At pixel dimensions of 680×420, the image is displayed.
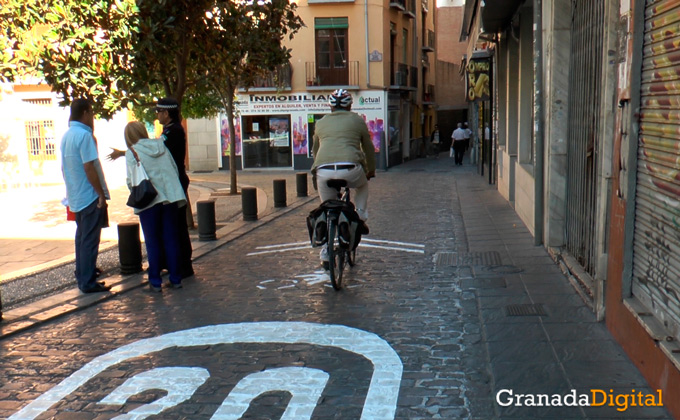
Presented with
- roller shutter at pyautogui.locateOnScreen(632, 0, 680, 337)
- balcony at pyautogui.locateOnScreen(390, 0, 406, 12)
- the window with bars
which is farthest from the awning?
balcony at pyautogui.locateOnScreen(390, 0, 406, 12)

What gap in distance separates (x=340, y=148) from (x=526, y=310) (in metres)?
2.39

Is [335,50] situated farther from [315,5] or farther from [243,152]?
[243,152]

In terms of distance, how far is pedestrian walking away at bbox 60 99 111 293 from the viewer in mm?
7047

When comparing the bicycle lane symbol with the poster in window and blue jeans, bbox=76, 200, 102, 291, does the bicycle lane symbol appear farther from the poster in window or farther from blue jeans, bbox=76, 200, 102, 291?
the poster in window

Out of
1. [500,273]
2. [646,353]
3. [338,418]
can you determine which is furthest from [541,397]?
[500,273]

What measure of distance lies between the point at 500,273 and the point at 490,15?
7129 mm

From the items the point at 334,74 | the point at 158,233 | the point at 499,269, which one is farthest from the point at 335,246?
the point at 334,74

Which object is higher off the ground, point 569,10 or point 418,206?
point 569,10

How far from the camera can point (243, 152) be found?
30969mm

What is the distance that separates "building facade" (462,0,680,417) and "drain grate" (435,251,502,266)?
67cm

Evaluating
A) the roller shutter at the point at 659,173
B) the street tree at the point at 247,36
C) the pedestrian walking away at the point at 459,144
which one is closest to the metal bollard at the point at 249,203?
the street tree at the point at 247,36

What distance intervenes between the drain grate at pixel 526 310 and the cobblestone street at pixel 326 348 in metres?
0.06

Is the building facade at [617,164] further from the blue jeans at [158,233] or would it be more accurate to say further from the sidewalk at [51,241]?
the sidewalk at [51,241]

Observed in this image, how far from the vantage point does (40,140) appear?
75.6ft
